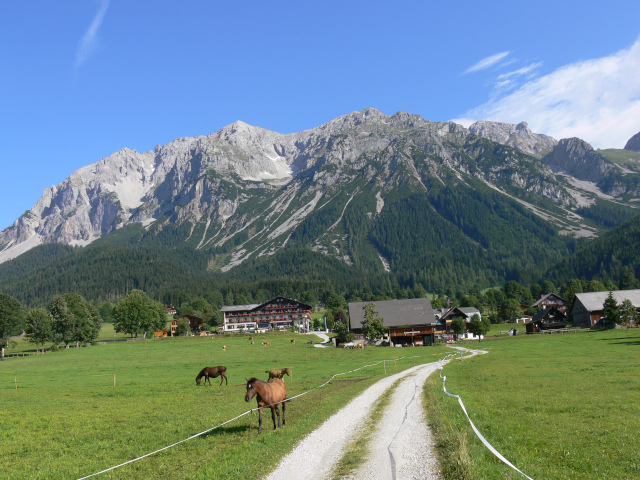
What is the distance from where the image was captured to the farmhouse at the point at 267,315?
609 ft

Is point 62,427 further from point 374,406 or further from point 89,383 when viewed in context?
point 89,383

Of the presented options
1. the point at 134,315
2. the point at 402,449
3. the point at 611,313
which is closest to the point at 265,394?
the point at 402,449

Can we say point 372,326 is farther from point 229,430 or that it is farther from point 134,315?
point 134,315

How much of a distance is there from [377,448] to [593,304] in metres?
118

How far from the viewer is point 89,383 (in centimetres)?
4200

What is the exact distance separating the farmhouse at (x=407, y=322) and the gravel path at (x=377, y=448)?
244 ft

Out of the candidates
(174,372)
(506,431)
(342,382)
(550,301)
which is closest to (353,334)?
(174,372)

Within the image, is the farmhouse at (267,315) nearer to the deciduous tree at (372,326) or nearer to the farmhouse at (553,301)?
the farmhouse at (553,301)

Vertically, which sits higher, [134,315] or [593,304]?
[134,315]

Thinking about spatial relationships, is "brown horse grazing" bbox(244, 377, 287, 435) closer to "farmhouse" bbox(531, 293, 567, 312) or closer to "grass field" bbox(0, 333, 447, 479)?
"grass field" bbox(0, 333, 447, 479)

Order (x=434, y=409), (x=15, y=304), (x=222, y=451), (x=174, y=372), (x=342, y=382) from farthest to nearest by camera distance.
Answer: (x=15, y=304), (x=174, y=372), (x=342, y=382), (x=434, y=409), (x=222, y=451)

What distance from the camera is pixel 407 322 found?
95.1m

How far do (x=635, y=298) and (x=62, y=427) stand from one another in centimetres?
12547

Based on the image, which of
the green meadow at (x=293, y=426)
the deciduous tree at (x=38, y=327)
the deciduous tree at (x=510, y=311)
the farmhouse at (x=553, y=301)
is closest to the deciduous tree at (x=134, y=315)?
the deciduous tree at (x=38, y=327)
